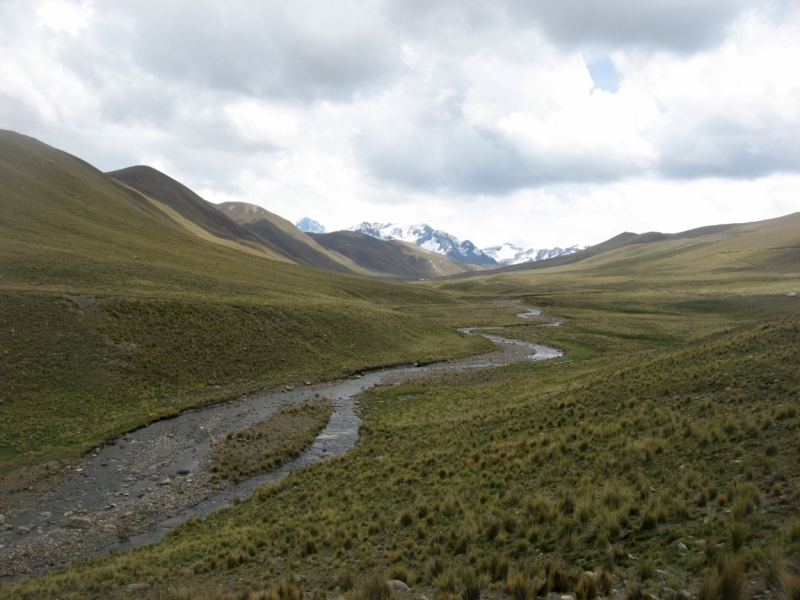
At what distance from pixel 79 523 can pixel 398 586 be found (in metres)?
14.1

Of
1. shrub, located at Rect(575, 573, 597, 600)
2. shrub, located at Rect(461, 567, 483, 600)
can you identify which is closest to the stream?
shrub, located at Rect(461, 567, 483, 600)

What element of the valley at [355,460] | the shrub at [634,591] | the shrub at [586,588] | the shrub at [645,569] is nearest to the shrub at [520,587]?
the valley at [355,460]

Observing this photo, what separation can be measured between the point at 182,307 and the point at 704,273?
197m

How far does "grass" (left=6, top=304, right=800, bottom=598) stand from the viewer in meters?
9.56

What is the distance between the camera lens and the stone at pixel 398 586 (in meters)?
9.79

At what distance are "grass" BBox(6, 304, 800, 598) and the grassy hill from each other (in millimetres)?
14025

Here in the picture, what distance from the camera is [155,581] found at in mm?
12539

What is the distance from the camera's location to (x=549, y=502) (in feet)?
41.1

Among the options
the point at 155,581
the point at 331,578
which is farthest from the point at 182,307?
the point at 331,578

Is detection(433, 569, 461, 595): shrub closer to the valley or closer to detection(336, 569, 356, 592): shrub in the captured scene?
the valley

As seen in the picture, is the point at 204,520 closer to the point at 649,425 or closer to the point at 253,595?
the point at 253,595

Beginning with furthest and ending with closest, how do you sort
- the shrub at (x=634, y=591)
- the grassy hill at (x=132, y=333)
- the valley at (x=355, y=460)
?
the grassy hill at (x=132, y=333) → the valley at (x=355, y=460) → the shrub at (x=634, y=591)

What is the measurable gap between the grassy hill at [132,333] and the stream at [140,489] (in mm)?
2525

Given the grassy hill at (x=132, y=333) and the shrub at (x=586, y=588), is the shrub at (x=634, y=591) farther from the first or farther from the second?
the grassy hill at (x=132, y=333)
